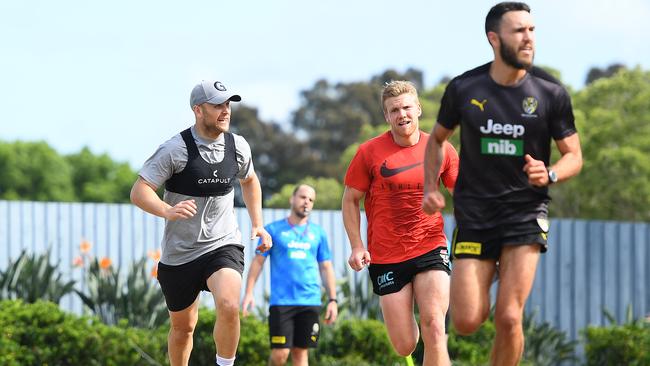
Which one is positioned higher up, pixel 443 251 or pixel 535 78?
pixel 535 78

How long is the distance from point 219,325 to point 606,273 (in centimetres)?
1280

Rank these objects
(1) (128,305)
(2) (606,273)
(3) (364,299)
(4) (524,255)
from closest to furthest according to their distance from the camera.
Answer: (4) (524,255)
(1) (128,305)
(3) (364,299)
(2) (606,273)

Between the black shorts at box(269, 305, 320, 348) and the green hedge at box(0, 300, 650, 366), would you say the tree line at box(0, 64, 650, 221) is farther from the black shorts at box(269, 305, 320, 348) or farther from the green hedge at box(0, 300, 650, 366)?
the black shorts at box(269, 305, 320, 348)

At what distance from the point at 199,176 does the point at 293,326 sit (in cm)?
424

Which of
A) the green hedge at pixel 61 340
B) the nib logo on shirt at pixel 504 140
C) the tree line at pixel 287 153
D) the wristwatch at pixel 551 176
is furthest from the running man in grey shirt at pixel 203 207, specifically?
the tree line at pixel 287 153

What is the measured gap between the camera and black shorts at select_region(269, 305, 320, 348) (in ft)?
42.1

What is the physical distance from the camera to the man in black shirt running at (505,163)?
279 inches

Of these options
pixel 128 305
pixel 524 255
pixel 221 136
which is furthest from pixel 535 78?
pixel 128 305

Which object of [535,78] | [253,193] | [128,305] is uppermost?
[535,78]

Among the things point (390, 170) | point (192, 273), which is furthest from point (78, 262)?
point (390, 170)

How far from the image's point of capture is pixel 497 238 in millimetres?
7195

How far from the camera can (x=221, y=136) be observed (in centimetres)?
932

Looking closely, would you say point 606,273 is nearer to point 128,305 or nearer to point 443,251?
point 128,305

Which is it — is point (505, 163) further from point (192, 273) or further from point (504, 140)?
point (192, 273)
